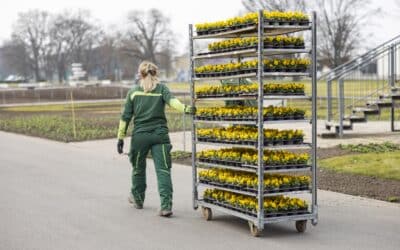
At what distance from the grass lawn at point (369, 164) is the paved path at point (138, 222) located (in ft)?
6.66

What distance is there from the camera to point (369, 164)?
50.0ft

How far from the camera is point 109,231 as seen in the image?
31.8 feet

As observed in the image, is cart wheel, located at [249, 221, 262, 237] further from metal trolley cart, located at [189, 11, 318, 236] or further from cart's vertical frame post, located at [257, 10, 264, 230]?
cart's vertical frame post, located at [257, 10, 264, 230]

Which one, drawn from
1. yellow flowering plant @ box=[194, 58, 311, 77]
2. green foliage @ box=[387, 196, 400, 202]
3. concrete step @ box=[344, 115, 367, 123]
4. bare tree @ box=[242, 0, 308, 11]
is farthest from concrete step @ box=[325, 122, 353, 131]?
bare tree @ box=[242, 0, 308, 11]

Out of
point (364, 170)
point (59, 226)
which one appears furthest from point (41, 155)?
point (59, 226)

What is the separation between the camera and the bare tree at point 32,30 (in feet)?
428

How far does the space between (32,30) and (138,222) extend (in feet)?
411

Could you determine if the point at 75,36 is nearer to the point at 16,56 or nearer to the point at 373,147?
the point at 16,56

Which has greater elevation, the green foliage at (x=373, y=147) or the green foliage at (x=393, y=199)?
the green foliage at (x=373, y=147)

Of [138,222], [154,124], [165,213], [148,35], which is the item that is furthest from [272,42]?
[148,35]

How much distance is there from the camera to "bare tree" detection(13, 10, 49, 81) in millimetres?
130375

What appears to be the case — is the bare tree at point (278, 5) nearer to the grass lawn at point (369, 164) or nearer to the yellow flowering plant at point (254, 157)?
the grass lawn at point (369, 164)

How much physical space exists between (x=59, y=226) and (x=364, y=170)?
21.5 feet

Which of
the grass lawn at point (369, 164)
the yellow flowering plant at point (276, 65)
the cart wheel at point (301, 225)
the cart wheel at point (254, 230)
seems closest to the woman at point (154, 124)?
the yellow flowering plant at point (276, 65)
